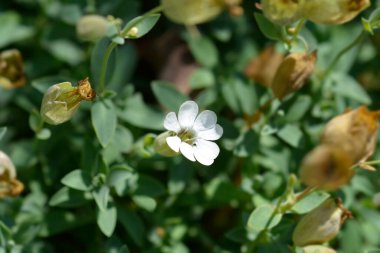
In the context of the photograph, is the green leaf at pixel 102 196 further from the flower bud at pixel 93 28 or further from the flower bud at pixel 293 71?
the flower bud at pixel 293 71

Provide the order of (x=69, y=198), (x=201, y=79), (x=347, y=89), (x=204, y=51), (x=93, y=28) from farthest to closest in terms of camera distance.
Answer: (x=204, y=51) → (x=201, y=79) → (x=347, y=89) → (x=69, y=198) → (x=93, y=28)

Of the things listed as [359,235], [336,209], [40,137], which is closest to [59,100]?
[40,137]

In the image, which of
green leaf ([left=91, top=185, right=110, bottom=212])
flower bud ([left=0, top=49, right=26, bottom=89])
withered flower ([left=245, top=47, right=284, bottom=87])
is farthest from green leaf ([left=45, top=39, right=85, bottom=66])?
green leaf ([left=91, top=185, right=110, bottom=212])

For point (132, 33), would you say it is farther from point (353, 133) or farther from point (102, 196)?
point (353, 133)

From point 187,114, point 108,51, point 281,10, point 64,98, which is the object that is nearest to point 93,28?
point 108,51

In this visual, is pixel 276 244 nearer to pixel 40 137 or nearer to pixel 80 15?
pixel 40 137

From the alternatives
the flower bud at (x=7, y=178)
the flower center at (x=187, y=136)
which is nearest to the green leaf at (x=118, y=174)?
the flower center at (x=187, y=136)
